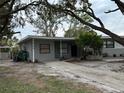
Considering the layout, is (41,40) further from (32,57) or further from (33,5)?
(33,5)

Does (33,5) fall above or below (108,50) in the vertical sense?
above

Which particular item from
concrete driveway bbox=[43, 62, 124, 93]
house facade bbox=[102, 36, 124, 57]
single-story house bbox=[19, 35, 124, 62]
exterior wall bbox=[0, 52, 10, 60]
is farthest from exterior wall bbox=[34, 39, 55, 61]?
exterior wall bbox=[0, 52, 10, 60]

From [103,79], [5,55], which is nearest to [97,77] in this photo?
[103,79]

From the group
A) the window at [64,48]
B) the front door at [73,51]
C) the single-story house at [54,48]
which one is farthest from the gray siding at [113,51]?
the window at [64,48]

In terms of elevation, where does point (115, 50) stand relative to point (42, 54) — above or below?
above

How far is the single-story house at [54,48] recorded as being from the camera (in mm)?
33531

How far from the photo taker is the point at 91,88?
11.4 metres

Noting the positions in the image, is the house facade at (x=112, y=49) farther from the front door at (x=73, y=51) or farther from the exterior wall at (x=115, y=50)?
the front door at (x=73, y=51)

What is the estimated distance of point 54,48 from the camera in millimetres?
35312

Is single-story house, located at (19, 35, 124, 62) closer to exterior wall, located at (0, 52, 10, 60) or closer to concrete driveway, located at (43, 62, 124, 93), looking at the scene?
exterior wall, located at (0, 52, 10, 60)

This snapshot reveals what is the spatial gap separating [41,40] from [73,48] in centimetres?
537

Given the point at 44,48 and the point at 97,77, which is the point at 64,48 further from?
the point at 97,77

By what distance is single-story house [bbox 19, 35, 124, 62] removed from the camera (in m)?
33.5

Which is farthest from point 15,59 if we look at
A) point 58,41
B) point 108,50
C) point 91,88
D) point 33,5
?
point 91,88
